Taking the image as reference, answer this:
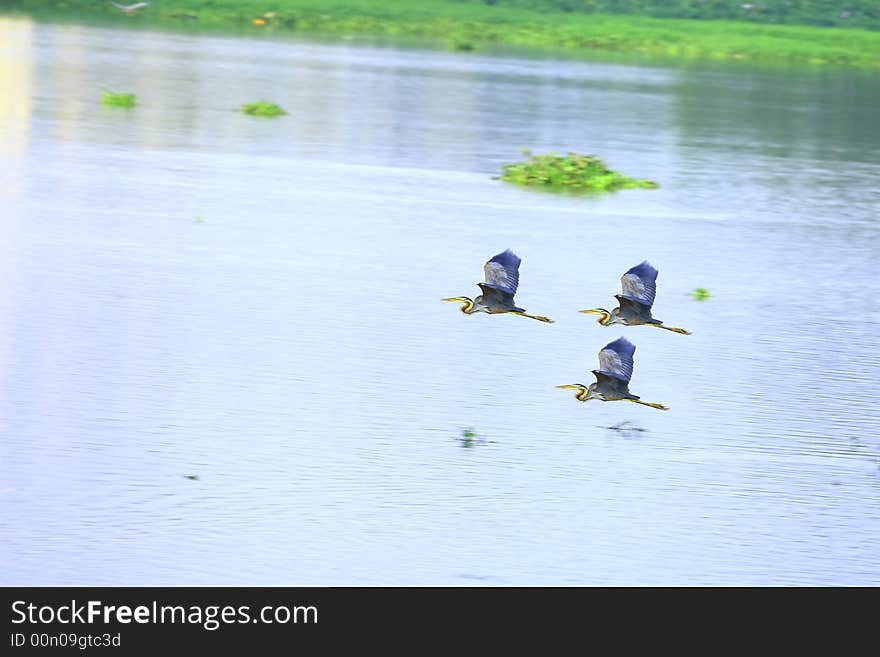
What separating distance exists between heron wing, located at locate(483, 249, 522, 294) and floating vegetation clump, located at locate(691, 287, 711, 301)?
341 inches

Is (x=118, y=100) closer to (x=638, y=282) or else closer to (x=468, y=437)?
(x=468, y=437)

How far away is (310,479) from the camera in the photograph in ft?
51.9

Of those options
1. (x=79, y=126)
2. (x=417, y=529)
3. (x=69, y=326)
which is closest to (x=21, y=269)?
(x=69, y=326)

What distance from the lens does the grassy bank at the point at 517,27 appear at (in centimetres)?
8431

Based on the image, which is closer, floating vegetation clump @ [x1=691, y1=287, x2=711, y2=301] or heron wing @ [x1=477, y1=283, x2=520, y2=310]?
heron wing @ [x1=477, y1=283, x2=520, y2=310]

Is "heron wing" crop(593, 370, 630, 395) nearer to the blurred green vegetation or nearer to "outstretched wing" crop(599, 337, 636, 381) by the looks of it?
"outstretched wing" crop(599, 337, 636, 381)

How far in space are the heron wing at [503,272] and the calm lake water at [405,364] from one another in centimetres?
155

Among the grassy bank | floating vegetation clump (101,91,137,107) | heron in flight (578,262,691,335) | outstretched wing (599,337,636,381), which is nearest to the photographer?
outstretched wing (599,337,636,381)

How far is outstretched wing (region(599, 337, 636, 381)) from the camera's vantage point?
53.2 ft

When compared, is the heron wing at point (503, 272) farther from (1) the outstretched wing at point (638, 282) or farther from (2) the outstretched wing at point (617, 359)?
Result: (2) the outstretched wing at point (617, 359)

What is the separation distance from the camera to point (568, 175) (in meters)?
36.0

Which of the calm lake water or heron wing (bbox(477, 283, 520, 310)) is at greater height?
heron wing (bbox(477, 283, 520, 310))

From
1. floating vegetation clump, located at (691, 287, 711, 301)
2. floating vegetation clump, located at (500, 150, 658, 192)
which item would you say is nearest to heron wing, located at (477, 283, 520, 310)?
floating vegetation clump, located at (691, 287, 711, 301)
